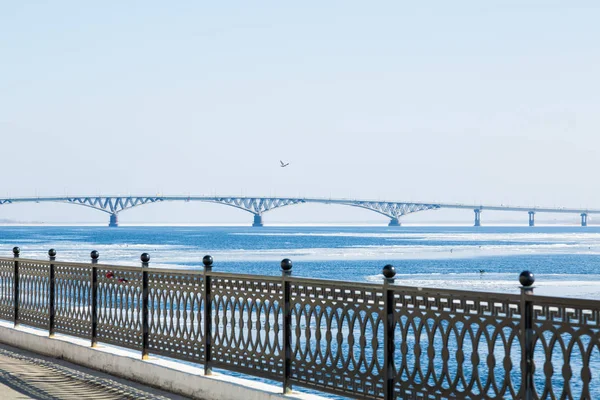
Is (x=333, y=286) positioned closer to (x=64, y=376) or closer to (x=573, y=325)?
(x=573, y=325)

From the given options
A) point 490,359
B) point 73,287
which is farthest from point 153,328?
point 490,359

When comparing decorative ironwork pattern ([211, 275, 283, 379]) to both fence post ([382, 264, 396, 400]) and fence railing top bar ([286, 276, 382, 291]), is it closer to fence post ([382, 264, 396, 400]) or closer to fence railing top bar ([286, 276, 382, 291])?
fence railing top bar ([286, 276, 382, 291])

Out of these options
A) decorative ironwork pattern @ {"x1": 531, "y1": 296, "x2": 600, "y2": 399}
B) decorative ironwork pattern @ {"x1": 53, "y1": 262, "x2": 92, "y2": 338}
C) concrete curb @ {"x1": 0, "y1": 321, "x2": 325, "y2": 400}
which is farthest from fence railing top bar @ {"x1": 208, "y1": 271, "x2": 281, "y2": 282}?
decorative ironwork pattern @ {"x1": 53, "y1": 262, "x2": 92, "y2": 338}

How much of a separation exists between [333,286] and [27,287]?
19.6ft

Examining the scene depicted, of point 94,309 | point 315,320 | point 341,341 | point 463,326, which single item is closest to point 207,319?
point 315,320

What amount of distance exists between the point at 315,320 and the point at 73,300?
143 inches

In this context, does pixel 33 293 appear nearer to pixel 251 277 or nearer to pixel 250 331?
pixel 250 331

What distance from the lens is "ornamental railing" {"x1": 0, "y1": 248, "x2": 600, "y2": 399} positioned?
17.9ft

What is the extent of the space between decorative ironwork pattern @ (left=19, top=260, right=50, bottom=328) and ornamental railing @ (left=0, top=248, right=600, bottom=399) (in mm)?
17

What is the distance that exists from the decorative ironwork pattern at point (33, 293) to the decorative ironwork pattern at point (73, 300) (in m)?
0.29

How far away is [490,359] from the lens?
5.75m

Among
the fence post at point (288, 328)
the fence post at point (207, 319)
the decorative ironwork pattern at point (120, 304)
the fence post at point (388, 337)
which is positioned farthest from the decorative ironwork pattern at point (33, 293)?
the fence post at point (388, 337)

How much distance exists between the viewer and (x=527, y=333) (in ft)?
17.9

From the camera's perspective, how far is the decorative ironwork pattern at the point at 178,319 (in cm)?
840
